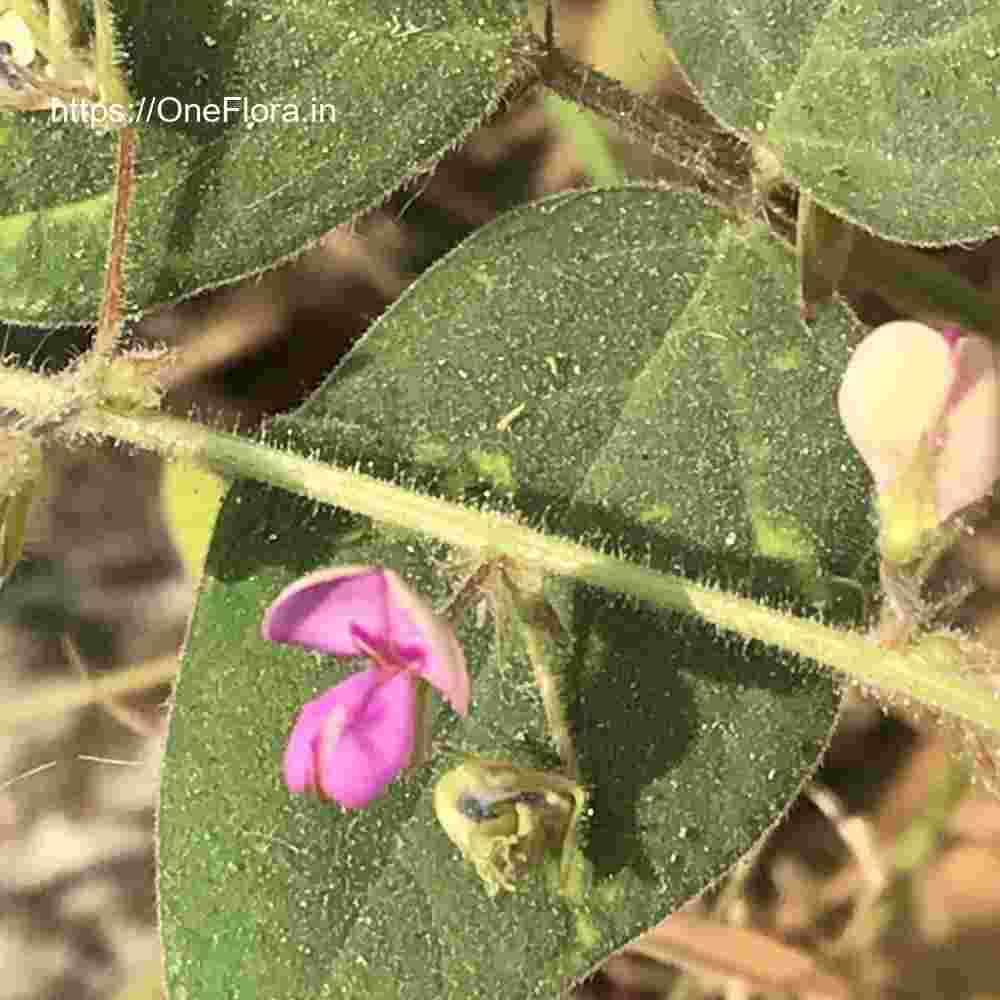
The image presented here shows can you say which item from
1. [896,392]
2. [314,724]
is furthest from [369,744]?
[896,392]

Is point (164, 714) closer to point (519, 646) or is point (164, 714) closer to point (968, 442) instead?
point (519, 646)

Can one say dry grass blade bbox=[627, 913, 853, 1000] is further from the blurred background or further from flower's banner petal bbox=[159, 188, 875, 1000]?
flower's banner petal bbox=[159, 188, 875, 1000]

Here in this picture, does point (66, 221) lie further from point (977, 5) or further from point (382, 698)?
point (977, 5)

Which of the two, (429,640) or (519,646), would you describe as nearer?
(429,640)

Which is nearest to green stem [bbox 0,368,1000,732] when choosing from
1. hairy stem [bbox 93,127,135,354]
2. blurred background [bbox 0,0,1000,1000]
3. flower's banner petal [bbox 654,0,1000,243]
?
hairy stem [bbox 93,127,135,354]

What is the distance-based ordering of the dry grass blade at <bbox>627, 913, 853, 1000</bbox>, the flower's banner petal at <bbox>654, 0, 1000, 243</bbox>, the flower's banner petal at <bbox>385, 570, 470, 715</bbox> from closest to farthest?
the flower's banner petal at <bbox>385, 570, 470, 715</bbox>
the flower's banner petal at <bbox>654, 0, 1000, 243</bbox>
the dry grass blade at <bbox>627, 913, 853, 1000</bbox>

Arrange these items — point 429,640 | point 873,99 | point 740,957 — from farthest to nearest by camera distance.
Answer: point 740,957 < point 873,99 < point 429,640

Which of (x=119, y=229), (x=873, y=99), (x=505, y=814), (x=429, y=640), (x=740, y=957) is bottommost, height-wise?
(x=740, y=957)

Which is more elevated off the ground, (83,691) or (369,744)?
(369,744)
